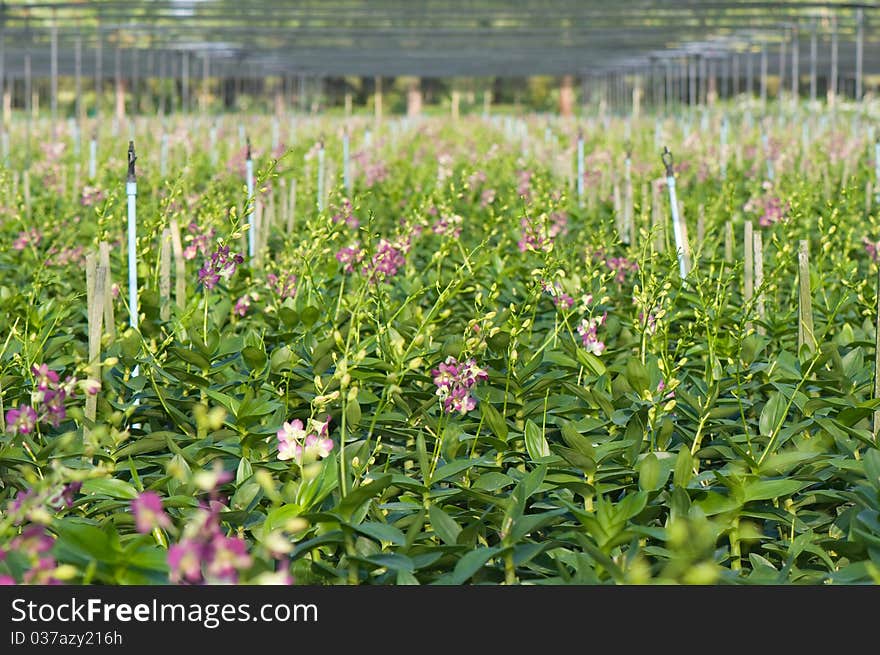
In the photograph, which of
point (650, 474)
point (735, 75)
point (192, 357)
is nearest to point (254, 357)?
point (192, 357)

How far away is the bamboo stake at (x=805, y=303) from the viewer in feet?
10.1

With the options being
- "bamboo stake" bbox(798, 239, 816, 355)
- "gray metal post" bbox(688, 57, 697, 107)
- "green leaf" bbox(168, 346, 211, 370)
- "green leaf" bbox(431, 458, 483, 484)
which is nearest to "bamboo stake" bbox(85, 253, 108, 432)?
"green leaf" bbox(168, 346, 211, 370)

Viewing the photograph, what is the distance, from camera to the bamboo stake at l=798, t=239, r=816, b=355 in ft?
10.1

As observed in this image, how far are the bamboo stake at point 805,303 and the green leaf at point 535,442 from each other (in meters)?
0.92

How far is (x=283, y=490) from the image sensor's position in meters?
2.33

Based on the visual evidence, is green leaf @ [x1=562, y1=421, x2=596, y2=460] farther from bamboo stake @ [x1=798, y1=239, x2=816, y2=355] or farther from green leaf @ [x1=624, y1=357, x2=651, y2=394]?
bamboo stake @ [x1=798, y1=239, x2=816, y2=355]

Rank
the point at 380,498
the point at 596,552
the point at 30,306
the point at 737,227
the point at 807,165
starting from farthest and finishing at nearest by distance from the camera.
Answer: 1. the point at 807,165
2. the point at 737,227
3. the point at 30,306
4. the point at 380,498
5. the point at 596,552

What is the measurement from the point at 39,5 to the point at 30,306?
8136 millimetres

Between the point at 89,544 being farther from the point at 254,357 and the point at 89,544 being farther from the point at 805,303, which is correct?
the point at 805,303

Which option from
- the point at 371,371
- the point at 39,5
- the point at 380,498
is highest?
the point at 39,5

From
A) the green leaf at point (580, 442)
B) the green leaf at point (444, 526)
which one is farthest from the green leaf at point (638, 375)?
the green leaf at point (444, 526)

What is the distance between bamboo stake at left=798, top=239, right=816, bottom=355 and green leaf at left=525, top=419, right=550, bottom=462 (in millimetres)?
917
